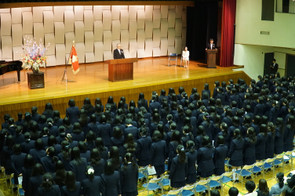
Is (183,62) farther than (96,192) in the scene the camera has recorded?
Yes

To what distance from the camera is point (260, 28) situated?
18.2 metres

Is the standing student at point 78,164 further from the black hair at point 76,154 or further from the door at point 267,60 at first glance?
the door at point 267,60

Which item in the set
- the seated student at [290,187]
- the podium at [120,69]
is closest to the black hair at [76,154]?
the seated student at [290,187]

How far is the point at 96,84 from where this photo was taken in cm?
1495

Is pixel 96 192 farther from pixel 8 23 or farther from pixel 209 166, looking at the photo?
pixel 8 23

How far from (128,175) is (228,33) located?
41.1 feet

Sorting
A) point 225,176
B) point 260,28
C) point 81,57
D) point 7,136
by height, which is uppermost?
point 260,28

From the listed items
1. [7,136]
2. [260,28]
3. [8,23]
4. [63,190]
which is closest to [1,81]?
[8,23]

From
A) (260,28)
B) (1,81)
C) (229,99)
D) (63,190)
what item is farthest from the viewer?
(260,28)

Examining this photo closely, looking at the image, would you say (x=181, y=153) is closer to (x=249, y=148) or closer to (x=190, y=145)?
(x=190, y=145)

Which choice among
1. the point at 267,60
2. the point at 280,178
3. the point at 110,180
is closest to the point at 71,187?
the point at 110,180

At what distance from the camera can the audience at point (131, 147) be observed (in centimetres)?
720

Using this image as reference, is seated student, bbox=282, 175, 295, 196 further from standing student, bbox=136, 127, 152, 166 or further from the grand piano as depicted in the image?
the grand piano

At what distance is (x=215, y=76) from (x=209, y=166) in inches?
356
